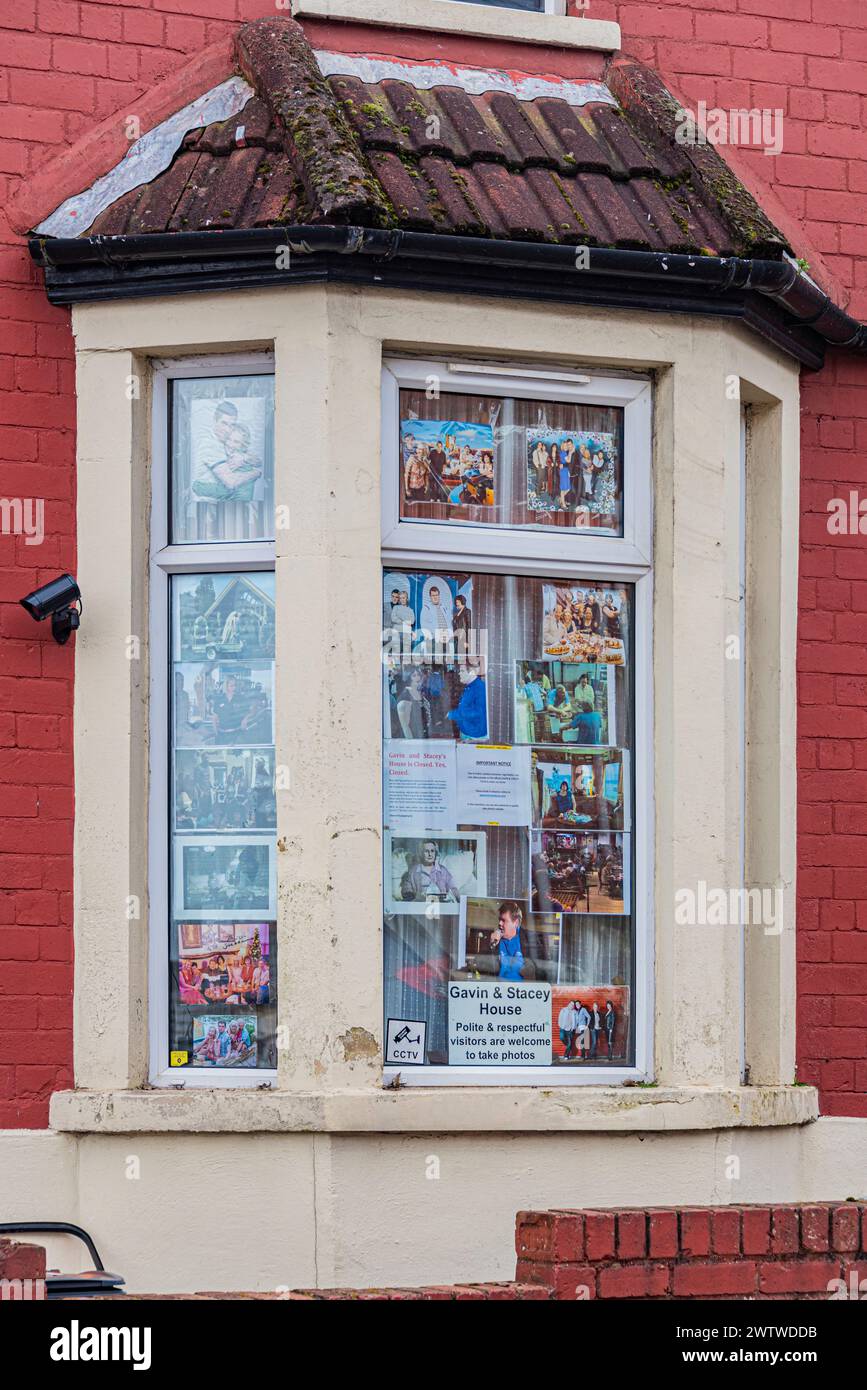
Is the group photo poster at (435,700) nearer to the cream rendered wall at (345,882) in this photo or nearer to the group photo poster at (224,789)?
the cream rendered wall at (345,882)

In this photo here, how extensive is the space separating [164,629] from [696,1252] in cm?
268

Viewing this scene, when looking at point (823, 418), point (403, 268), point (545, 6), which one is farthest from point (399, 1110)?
point (545, 6)

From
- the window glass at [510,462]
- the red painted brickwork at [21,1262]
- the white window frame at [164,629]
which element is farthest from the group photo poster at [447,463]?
the red painted brickwork at [21,1262]

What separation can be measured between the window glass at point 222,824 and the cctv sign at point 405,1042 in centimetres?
38

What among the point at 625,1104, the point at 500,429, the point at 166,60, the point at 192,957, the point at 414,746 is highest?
the point at 166,60

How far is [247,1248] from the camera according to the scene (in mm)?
6391

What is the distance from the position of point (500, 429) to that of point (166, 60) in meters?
1.76

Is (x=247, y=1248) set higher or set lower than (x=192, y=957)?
lower

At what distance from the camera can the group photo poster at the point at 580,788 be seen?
6879 millimetres

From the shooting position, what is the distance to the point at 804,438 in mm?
7586

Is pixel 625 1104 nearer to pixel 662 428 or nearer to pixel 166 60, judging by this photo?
pixel 662 428

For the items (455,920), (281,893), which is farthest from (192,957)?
(455,920)

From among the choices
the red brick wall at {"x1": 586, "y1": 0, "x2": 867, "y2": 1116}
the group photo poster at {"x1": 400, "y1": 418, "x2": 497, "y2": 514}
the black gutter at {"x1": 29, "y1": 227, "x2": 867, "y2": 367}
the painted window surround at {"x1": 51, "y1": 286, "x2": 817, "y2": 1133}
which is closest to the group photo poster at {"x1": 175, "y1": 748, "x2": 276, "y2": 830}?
the painted window surround at {"x1": 51, "y1": 286, "x2": 817, "y2": 1133}

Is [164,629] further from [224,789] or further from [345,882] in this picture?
[345,882]
